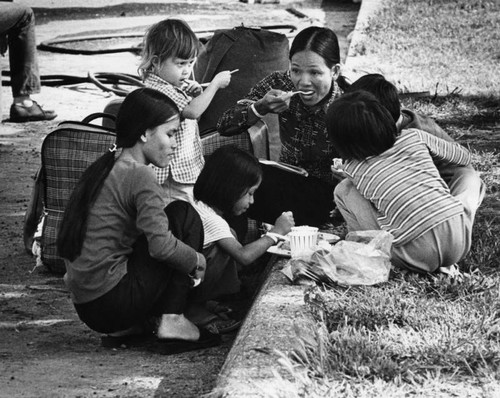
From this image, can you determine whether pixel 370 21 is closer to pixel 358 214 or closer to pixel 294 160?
pixel 294 160

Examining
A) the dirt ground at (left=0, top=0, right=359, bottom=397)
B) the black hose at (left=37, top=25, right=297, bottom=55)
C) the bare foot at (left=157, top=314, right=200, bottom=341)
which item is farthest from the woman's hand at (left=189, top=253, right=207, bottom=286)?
the black hose at (left=37, top=25, right=297, bottom=55)

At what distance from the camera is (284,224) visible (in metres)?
4.98

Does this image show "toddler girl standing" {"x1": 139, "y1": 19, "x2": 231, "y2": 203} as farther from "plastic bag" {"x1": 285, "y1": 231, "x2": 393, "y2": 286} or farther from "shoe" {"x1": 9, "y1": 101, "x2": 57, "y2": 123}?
"shoe" {"x1": 9, "y1": 101, "x2": 57, "y2": 123}

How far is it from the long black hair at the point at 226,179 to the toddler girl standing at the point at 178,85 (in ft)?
0.52

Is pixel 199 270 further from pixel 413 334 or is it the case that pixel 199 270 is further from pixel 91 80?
pixel 91 80

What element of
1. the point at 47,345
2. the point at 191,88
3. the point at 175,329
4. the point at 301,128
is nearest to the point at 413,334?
the point at 175,329

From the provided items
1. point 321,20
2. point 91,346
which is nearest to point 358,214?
point 91,346

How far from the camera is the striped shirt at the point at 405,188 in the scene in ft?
14.5

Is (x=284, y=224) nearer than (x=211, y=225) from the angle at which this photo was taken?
No

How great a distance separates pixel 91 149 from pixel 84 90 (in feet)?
14.7

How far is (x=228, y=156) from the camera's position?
4.90m

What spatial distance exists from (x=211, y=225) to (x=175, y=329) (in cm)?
56

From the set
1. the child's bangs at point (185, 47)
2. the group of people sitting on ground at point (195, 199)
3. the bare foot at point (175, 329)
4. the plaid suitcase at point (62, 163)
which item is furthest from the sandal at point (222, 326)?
the child's bangs at point (185, 47)

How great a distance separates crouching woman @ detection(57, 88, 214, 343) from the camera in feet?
14.0
